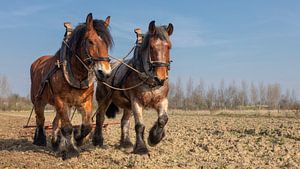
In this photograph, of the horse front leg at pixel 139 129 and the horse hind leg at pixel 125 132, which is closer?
the horse front leg at pixel 139 129

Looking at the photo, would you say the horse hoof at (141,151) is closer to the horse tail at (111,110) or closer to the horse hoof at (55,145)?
the horse hoof at (55,145)

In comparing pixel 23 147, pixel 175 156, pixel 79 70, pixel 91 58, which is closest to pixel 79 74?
pixel 79 70

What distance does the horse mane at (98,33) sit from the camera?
6.66 m

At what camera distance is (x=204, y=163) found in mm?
6227

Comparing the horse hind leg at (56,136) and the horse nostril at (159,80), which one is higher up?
the horse nostril at (159,80)

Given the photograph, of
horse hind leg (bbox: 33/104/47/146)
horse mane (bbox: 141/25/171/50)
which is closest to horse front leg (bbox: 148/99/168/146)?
horse mane (bbox: 141/25/171/50)

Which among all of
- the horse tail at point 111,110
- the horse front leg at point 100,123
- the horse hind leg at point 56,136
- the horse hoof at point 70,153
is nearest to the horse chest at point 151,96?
the horse hoof at point 70,153

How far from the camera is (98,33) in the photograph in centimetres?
668

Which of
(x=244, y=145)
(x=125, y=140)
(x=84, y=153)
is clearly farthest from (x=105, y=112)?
(x=244, y=145)

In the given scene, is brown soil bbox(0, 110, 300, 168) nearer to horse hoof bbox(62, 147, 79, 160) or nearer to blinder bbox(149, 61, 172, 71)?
horse hoof bbox(62, 147, 79, 160)

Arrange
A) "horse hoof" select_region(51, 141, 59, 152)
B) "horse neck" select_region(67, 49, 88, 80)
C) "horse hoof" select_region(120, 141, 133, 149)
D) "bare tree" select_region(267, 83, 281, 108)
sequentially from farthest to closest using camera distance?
"bare tree" select_region(267, 83, 281, 108) < "horse hoof" select_region(51, 141, 59, 152) < "horse hoof" select_region(120, 141, 133, 149) < "horse neck" select_region(67, 49, 88, 80)

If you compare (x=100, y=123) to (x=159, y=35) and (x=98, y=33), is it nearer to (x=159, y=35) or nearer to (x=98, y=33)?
(x=98, y=33)

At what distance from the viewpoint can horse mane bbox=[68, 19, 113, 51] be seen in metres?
6.66

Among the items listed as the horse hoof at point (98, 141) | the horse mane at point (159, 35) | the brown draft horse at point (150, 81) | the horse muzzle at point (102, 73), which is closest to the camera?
the horse muzzle at point (102, 73)
